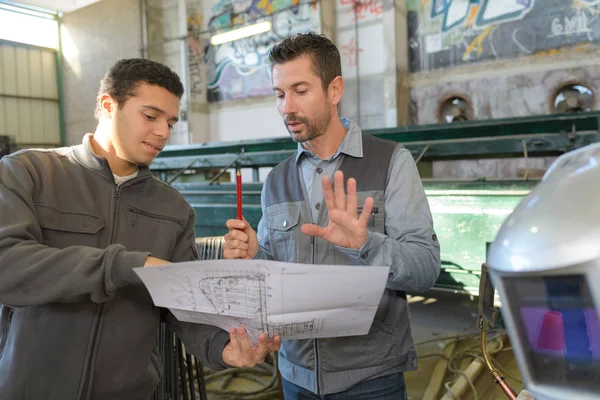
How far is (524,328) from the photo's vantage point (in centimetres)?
53

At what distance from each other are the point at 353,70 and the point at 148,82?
21.1 ft

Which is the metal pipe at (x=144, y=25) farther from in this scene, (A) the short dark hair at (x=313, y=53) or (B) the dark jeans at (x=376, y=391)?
(B) the dark jeans at (x=376, y=391)

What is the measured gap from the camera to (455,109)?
22.2 ft

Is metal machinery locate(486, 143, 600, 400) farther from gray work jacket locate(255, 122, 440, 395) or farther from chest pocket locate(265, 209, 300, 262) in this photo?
chest pocket locate(265, 209, 300, 262)

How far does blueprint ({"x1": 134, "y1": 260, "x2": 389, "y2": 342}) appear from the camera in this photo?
789mm

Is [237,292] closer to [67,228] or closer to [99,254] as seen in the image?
[99,254]

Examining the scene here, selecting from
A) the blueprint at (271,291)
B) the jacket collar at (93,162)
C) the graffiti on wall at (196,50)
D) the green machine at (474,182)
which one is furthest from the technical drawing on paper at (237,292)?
the graffiti on wall at (196,50)

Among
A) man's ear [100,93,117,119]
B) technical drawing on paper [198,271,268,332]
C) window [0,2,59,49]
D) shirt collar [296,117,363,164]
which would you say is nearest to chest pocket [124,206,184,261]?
man's ear [100,93,117,119]

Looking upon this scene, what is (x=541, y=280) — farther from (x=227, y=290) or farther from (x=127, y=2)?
(x=127, y=2)

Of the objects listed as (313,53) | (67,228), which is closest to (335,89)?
(313,53)

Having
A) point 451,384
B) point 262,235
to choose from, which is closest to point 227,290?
point 262,235

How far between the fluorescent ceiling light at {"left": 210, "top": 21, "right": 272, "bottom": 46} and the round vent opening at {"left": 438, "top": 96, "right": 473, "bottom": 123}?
9.98 ft

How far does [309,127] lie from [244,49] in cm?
775

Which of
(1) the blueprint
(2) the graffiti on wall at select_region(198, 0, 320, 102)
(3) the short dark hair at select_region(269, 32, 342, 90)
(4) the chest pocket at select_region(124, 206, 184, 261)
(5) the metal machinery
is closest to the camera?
(5) the metal machinery
